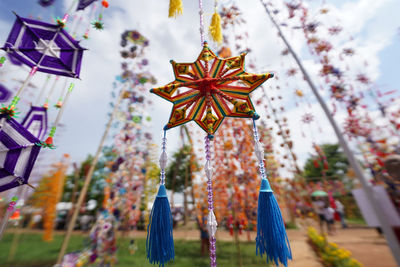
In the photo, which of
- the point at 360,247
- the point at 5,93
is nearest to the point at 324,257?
the point at 360,247

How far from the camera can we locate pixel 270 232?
1551 mm

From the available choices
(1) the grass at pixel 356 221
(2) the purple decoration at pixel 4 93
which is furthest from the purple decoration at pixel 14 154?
(1) the grass at pixel 356 221

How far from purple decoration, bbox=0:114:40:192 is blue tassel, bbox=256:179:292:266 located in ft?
8.17

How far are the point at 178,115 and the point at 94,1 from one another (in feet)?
7.59

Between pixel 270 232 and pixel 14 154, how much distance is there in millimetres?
2677

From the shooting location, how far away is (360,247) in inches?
246

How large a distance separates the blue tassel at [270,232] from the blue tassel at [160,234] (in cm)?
94

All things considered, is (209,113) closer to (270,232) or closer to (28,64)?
(270,232)

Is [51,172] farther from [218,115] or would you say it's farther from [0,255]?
[218,115]

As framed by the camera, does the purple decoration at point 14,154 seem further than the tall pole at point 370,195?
Yes

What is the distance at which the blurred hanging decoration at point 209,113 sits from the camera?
5.31ft

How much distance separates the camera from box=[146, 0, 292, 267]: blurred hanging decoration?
1.62 meters

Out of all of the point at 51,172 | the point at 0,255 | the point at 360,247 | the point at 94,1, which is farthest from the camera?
the point at 51,172

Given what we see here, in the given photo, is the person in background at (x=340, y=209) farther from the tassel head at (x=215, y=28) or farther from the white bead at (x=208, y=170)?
the tassel head at (x=215, y=28)
